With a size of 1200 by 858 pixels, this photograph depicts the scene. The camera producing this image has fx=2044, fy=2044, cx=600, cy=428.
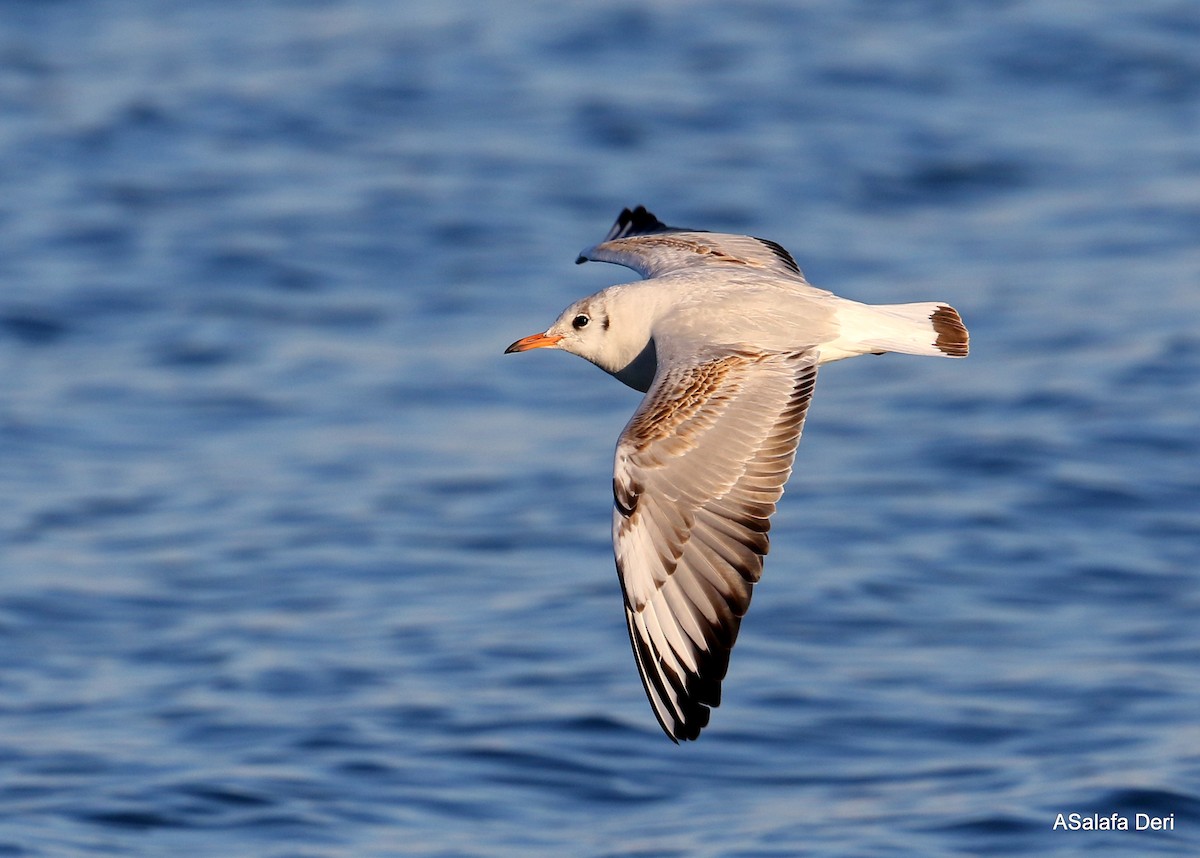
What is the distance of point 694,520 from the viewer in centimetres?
702

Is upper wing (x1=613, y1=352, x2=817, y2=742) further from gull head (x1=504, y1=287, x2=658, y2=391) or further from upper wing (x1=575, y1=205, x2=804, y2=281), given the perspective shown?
upper wing (x1=575, y1=205, x2=804, y2=281)

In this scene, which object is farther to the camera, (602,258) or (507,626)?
(507,626)

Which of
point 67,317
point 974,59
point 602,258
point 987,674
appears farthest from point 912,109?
point 602,258

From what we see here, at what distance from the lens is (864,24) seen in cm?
2303

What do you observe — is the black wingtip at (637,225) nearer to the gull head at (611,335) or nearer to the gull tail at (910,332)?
the gull head at (611,335)

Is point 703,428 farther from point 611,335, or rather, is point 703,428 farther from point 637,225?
point 637,225

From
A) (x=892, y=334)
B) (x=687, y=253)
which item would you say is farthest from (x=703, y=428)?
(x=687, y=253)

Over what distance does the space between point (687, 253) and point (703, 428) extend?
2.32m

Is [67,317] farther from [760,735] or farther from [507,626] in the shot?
[760,735]

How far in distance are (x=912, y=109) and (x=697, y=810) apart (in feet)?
40.1

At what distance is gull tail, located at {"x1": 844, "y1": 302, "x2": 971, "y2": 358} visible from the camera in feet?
25.9

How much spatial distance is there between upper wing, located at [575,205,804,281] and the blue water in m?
2.66

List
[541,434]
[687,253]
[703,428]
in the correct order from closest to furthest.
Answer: [703,428]
[687,253]
[541,434]

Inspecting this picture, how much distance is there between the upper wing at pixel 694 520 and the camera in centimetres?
687
